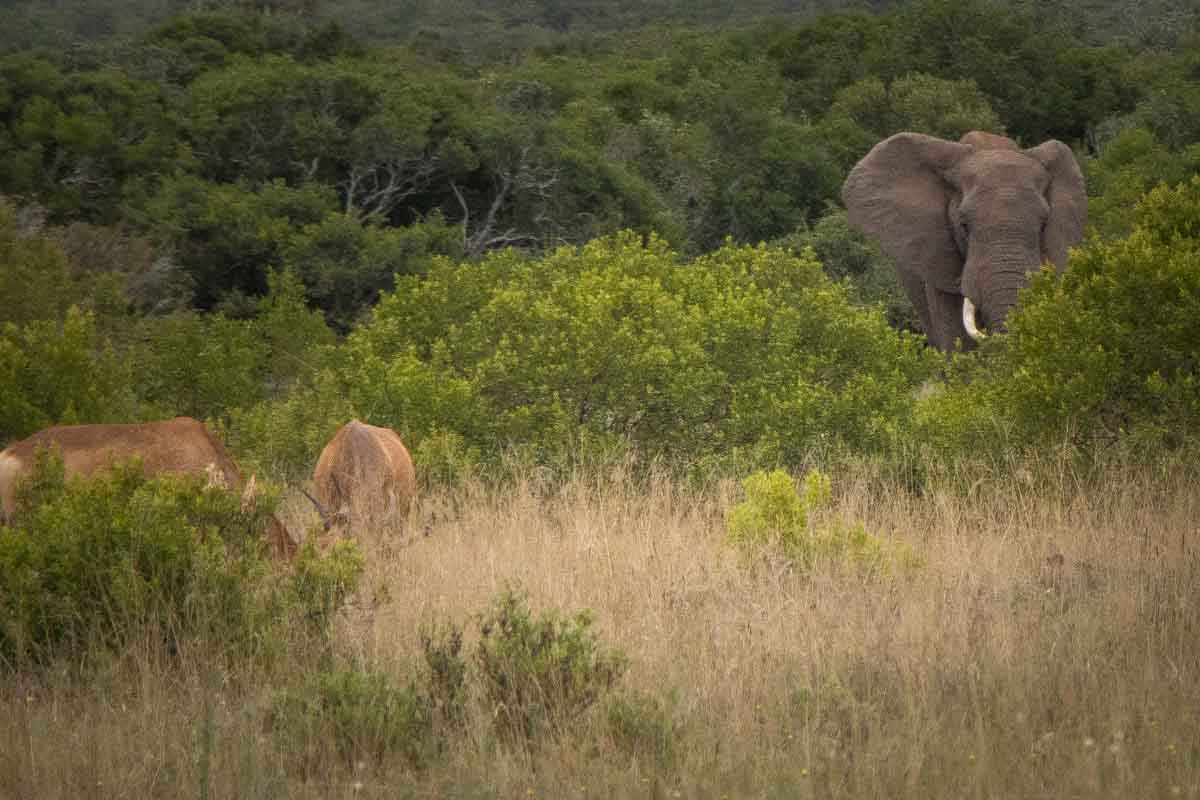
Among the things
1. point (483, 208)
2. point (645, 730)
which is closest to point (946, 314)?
point (483, 208)

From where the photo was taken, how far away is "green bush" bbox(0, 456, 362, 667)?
5234mm

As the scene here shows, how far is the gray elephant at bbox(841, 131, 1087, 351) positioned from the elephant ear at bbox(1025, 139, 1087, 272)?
0.03 feet

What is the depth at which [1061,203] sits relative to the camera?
1528 cm

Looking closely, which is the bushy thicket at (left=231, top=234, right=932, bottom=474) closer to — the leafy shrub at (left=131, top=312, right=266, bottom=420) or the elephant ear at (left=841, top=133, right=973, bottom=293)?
the leafy shrub at (left=131, top=312, right=266, bottom=420)

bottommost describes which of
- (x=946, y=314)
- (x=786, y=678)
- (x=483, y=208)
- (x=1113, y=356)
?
(x=946, y=314)

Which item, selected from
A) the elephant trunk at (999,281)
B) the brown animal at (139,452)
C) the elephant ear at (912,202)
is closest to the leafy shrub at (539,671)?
the brown animal at (139,452)

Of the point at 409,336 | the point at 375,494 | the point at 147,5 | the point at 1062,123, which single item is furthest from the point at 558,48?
the point at 375,494

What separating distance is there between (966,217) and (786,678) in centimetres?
1109

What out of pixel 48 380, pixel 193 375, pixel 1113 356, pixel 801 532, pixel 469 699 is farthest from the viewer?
pixel 193 375

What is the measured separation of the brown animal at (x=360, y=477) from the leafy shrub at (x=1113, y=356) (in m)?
3.18

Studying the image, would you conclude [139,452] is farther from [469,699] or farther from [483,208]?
[483,208]

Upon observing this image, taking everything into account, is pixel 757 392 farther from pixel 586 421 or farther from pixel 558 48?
pixel 558 48

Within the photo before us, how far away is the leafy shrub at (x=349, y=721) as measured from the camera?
4.38 metres

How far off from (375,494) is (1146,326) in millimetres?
4066
